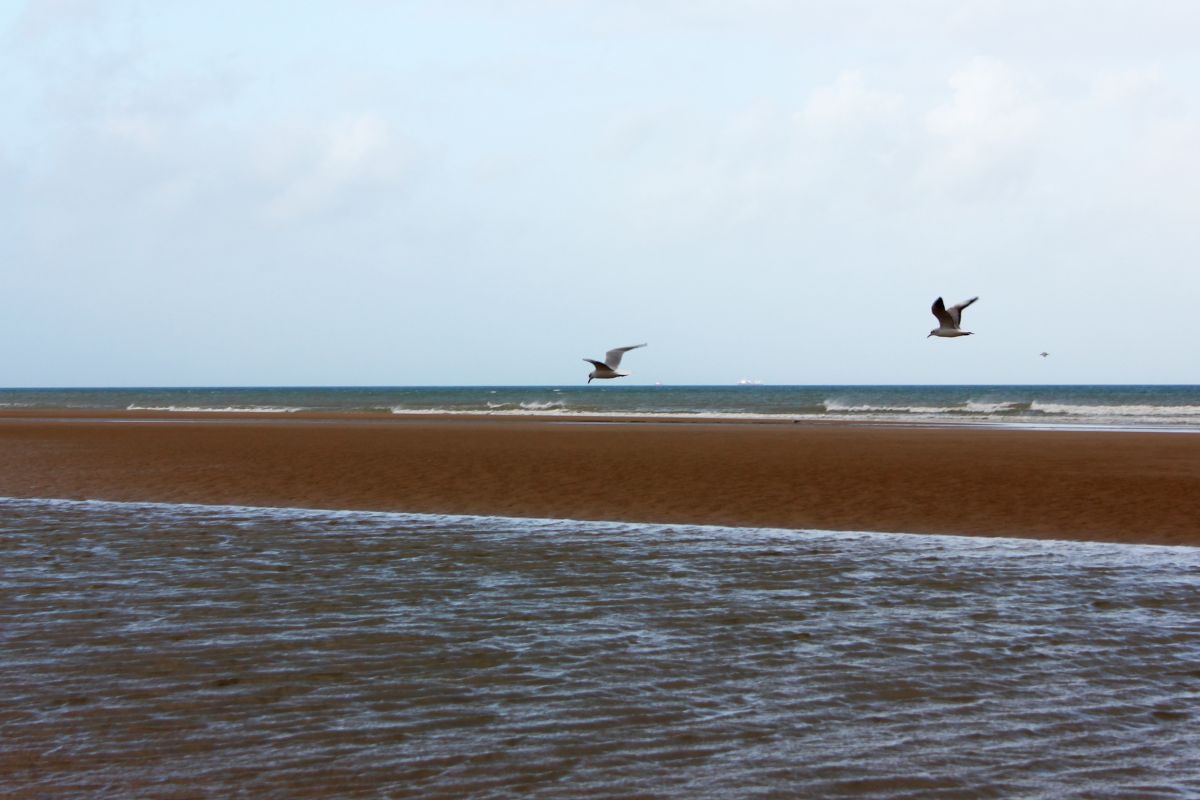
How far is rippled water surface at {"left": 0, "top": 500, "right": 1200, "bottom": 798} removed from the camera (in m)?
4.90

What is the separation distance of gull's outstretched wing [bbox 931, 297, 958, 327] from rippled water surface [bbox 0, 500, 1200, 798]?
1092 centimetres

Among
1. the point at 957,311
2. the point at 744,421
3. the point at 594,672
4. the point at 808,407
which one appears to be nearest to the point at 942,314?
the point at 957,311

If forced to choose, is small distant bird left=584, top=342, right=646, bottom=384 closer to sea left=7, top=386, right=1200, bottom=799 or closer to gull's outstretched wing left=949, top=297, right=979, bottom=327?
gull's outstretched wing left=949, top=297, right=979, bottom=327

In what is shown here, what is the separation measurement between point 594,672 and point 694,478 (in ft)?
39.3

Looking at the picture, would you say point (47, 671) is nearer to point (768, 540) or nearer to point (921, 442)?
point (768, 540)

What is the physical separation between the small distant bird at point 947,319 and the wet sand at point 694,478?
2519mm

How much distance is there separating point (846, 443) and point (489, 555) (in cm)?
1742

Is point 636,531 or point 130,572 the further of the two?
point 636,531

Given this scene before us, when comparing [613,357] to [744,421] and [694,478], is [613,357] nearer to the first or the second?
[694,478]

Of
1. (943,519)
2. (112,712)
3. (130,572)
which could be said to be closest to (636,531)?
(943,519)

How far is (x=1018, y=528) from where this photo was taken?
1328 centimetres

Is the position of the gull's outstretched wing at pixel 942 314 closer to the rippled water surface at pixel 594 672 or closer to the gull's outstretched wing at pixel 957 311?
the gull's outstretched wing at pixel 957 311

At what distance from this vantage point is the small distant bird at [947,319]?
853 inches

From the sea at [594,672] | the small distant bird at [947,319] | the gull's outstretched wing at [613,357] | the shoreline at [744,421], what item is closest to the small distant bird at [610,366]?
the gull's outstretched wing at [613,357]
